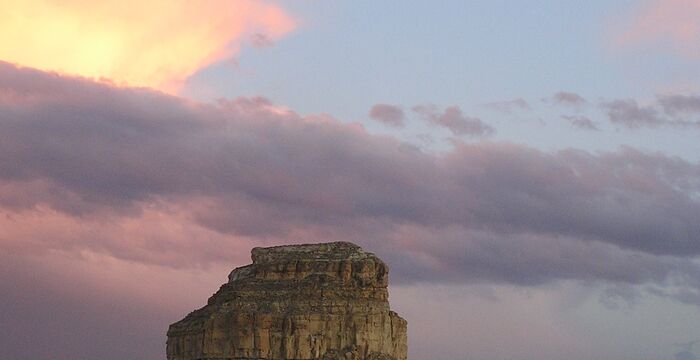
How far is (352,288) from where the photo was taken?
459 feet

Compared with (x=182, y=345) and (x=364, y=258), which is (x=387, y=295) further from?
(x=182, y=345)

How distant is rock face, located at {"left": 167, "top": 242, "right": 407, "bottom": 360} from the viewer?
13838cm

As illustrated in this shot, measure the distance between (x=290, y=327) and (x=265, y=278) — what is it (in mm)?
5732

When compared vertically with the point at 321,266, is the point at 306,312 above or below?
below

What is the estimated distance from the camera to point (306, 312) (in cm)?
13888

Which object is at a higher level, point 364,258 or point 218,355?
point 364,258

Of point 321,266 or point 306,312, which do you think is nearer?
point 306,312

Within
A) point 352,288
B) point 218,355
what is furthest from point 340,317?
point 218,355

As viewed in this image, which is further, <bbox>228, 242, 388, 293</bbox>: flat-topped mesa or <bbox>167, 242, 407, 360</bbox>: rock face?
<bbox>228, 242, 388, 293</bbox>: flat-topped mesa

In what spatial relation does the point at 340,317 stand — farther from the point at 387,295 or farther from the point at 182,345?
the point at 182,345

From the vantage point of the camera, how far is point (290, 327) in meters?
138

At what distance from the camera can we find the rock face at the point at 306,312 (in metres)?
138

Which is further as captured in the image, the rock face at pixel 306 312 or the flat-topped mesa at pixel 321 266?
the flat-topped mesa at pixel 321 266

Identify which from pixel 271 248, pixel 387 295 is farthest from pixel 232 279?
pixel 387 295
